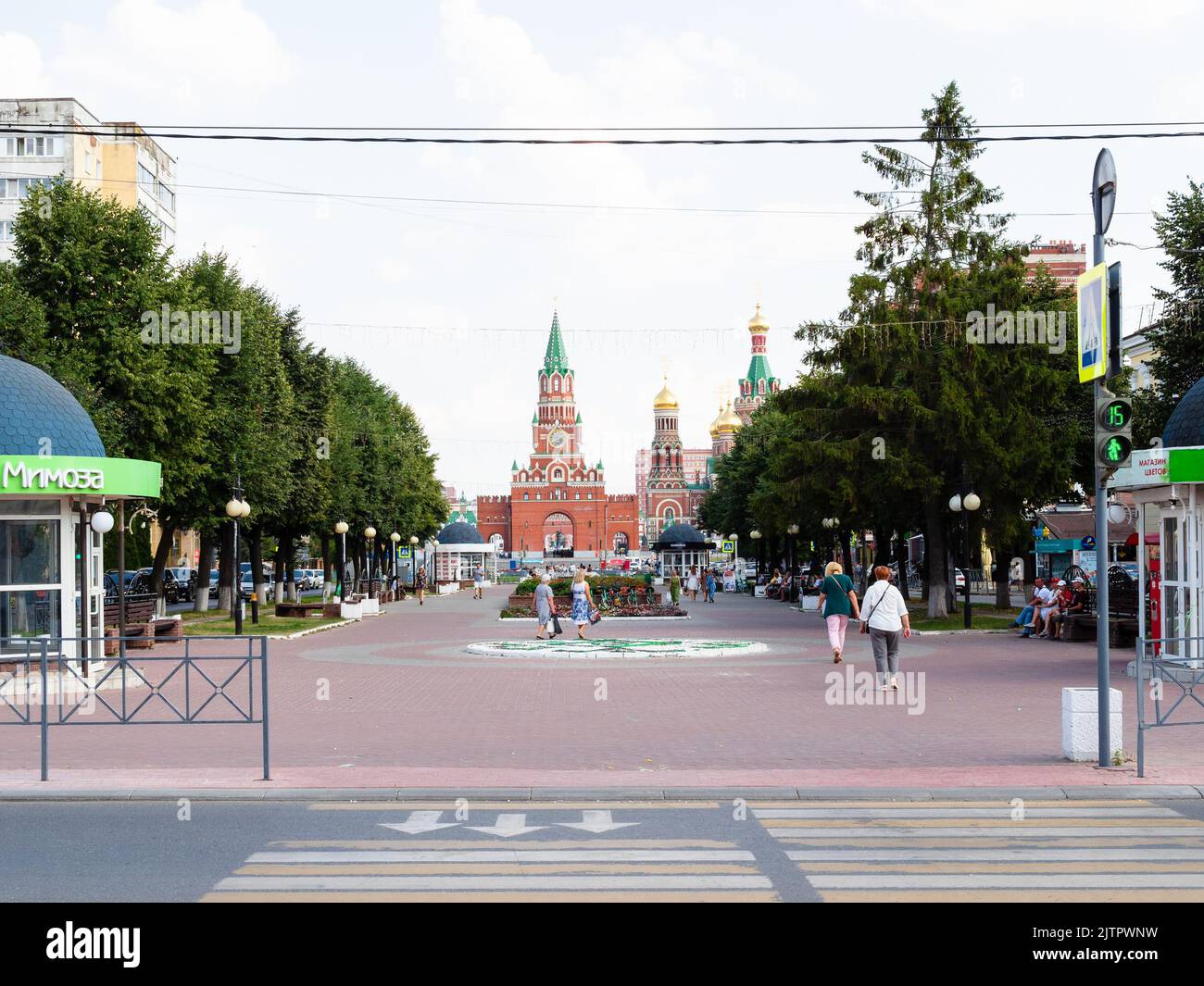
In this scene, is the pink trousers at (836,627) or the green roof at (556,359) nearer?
the pink trousers at (836,627)

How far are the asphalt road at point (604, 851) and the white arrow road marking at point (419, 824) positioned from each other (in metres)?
0.02

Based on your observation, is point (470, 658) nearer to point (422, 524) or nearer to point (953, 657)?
point (953, 657)

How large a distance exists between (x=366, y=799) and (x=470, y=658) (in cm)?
1599

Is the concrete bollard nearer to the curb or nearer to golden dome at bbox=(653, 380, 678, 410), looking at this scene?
the curb

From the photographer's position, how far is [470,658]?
Answer: 27141mm

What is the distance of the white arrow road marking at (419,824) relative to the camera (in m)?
9.97

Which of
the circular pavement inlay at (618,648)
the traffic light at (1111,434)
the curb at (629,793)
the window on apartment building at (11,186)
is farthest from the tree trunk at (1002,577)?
the window on apartment building at (11,186)

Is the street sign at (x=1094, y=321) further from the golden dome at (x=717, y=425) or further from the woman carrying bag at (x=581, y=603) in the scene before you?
the golden dome at (x=717, y=425)

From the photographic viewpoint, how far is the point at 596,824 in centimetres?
1019

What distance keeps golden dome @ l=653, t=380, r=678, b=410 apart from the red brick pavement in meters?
168

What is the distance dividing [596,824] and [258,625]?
31.5m

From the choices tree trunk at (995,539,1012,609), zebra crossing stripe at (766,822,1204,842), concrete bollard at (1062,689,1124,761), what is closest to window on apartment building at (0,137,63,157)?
tree trunk at (995,539,1012,609)

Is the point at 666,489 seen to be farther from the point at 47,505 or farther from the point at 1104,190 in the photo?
the point at 1104,190
